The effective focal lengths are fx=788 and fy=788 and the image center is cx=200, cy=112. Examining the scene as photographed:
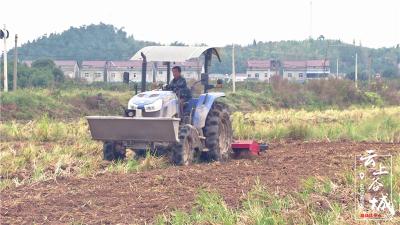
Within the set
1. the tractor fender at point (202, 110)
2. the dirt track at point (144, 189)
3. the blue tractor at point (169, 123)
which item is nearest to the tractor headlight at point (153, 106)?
the blue tractor at point (169, 123)

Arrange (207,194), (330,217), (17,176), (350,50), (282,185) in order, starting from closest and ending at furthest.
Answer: (330,217) < (207,194) < (282,185) < (17,176) < (350,50)

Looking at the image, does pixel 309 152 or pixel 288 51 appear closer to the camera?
pixel 309 152

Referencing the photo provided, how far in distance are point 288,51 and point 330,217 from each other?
323 ft

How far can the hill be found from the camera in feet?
266

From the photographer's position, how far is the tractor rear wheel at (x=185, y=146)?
12.2m

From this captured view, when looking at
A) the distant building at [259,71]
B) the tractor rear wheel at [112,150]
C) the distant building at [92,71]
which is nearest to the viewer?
the tractor rear wheel at [112,150]

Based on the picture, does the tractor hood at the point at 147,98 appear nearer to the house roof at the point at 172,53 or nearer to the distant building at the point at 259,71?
the house roof at the point at 172,53

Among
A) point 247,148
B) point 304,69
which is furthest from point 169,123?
point 304,69

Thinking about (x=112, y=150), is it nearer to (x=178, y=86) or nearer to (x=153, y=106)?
(x=153, y=106)

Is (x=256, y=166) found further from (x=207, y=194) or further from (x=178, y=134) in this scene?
(x=207, y=194)

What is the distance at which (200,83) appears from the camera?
13539mm

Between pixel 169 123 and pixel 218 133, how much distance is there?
193cm

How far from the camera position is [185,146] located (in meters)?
12.4

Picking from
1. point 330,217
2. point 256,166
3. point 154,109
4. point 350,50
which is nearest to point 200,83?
point 154,109
